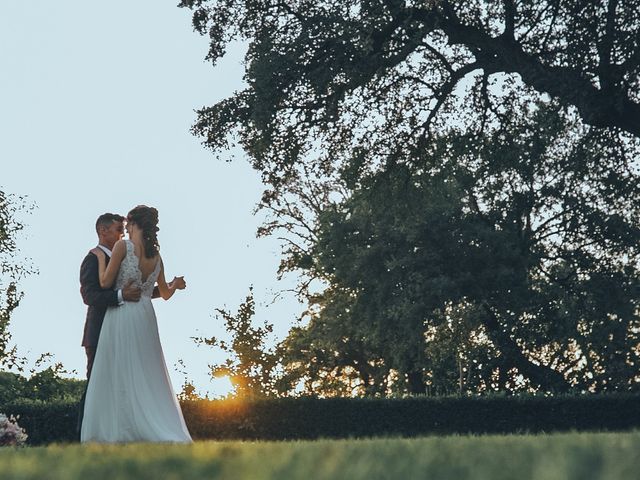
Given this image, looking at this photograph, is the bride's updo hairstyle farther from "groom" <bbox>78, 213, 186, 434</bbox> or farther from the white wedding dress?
"groom" <bbox>78, 213, 186, 434</bbox>

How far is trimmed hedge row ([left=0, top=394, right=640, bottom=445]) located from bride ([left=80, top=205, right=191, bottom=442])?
9.28m

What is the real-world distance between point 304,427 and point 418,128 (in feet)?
21.5

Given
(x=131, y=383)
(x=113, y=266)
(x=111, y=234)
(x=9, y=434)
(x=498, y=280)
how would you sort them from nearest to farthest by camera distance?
(x=131, y=383) → (x=113, y=266) → (x=111, y=234) → (x=9, y=434) → (x=498, y=280)

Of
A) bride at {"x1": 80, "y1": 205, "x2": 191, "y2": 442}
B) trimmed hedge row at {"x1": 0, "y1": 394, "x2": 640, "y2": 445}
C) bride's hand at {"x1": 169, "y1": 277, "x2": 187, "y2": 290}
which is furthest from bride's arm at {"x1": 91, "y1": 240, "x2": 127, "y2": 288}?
trimmed hedge row at {"x1": 0, "y1": 394, "x2": 640, "y2": 445}

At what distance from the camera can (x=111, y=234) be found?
10.9m

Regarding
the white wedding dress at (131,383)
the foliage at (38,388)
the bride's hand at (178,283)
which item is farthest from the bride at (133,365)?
the foliage at (38,388)

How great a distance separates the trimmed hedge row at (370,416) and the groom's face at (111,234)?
8.88 metres

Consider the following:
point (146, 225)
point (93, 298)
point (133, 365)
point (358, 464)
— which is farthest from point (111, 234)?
point (358, 464)

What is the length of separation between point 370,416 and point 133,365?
11168mm

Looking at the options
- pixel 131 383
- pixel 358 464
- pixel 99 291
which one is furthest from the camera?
pixel 99 291

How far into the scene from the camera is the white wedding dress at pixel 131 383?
9.77 m

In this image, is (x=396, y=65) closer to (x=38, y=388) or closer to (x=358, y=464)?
(x=38, y=388)

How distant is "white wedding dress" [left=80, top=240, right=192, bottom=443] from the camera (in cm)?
977

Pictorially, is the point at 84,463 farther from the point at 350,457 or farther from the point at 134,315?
the point at 134,315
